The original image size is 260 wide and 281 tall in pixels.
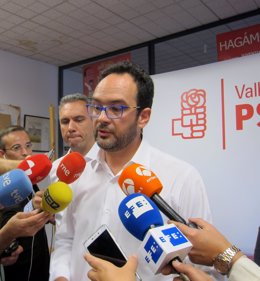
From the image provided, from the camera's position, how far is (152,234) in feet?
2.29

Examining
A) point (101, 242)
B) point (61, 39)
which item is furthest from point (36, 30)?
point (101, 242)

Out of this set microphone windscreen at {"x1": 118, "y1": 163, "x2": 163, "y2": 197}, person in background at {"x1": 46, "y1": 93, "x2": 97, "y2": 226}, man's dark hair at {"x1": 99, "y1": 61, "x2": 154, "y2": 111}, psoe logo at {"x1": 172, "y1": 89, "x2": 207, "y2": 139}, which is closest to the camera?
microphone windscreen at {"x1": 118, "y1": 163, "x2": 163, "y2": 197}

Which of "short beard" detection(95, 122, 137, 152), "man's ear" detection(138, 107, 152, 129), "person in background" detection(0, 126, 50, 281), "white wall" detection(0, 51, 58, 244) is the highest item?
"white wall" detection(0, 51, 58, 244)

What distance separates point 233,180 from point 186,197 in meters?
1.29

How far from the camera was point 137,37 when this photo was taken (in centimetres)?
367

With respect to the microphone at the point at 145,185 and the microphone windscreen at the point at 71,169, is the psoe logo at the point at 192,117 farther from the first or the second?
the microphone at the point at 145,185

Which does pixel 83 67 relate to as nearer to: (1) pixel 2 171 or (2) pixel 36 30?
(2) pixel 36 30

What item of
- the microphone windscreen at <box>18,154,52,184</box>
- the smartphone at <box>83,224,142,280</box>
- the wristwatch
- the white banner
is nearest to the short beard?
the microphone windscreen at <box>18,154,52,184</box>

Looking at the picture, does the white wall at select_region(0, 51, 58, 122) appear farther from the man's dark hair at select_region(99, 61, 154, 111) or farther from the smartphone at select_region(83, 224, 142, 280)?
the smartphone at select_region(83, 224, 142, 280)

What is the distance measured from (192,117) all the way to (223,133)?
30 centimetres

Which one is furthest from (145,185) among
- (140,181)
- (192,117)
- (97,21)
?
(97,21)

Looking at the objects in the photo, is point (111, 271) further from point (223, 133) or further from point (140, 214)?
point (223, 133)

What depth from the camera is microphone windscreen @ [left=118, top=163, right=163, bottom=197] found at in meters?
0.90

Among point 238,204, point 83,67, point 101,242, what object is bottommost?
point 238,204
